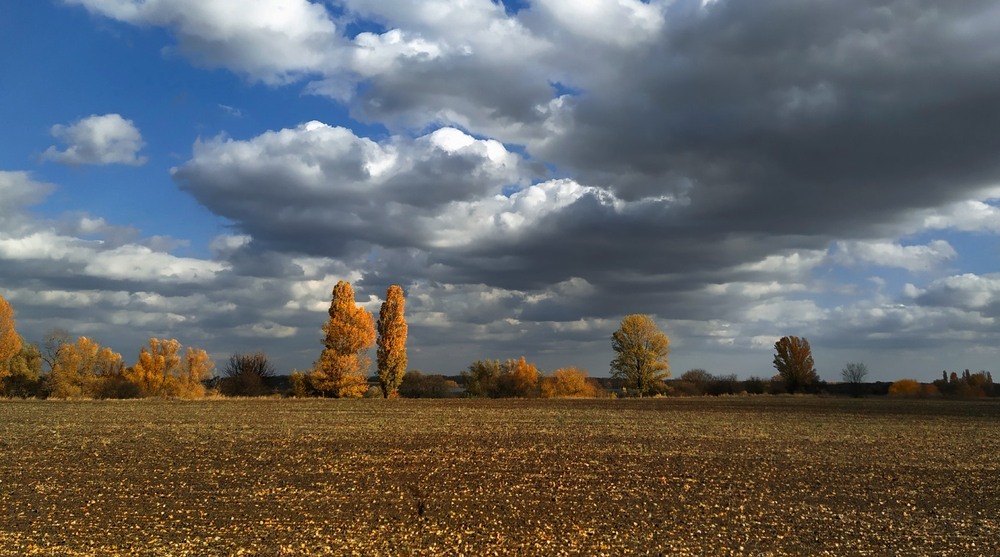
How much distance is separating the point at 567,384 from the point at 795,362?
40155mm

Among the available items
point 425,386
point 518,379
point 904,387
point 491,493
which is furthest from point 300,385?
point 904,387

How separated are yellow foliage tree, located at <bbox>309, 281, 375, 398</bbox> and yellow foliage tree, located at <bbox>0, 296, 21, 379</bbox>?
31.9 m

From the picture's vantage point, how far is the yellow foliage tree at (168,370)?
257 feet

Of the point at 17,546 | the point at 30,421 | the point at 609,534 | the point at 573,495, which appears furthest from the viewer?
the point at 30,421

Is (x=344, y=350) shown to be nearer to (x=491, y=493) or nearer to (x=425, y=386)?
(x=425, y=386)

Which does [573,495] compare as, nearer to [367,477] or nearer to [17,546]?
[367,477]

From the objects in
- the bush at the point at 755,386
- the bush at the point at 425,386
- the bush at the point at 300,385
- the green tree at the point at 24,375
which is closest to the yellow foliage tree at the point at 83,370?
the green tree at the point at 24,375

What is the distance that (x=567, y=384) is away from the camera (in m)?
A: 100

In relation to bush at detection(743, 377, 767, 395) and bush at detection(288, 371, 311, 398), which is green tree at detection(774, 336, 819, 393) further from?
bush at detection(288, 371, 311, 398)

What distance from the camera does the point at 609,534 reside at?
37.1 feet

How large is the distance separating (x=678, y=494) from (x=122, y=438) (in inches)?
775

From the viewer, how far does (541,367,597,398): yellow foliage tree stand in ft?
323

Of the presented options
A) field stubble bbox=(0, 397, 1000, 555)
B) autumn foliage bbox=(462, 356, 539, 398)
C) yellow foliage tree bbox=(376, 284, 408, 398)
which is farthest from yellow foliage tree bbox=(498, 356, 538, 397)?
field stubble bbox=(0, 397, 1000, 555)

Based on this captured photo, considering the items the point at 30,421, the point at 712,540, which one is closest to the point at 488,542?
the point at 712,540
